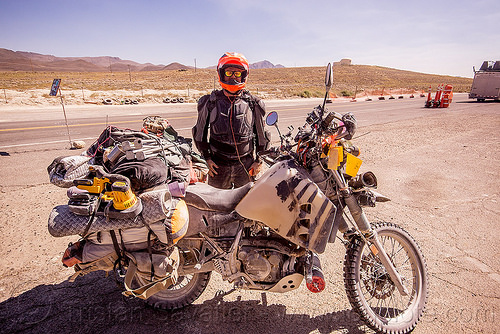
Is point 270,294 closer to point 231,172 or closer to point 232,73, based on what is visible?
point 231,172

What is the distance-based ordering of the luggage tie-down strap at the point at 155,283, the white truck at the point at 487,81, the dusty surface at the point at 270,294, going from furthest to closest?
the white truck at the point at 487,81 < the dusty surface at the point at 270,294 < the luggage tie-down strap at the point at 155,283

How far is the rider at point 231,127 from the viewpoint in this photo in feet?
10.7

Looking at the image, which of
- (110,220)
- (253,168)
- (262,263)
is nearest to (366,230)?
(262,263)

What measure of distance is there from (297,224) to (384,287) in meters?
1.16

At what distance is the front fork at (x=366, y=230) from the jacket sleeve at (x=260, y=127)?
1.38 metres

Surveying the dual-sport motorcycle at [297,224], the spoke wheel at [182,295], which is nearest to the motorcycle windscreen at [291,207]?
the dual-sport motorcycle at [297,224]

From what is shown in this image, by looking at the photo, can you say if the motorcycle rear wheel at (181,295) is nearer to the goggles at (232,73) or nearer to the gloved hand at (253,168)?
the gloved hand at (253,168)

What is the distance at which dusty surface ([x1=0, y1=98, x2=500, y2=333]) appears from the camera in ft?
8.16

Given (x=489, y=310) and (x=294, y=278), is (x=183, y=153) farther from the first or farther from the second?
(x=489, y=310)

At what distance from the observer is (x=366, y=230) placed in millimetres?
2354

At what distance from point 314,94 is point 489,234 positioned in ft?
107

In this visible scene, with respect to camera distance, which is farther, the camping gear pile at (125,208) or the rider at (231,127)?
the rider at (231,127)

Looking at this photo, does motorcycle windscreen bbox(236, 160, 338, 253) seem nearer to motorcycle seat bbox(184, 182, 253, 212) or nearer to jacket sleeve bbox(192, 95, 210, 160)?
motorcycle seat bbox(184, 182, 253, 212)

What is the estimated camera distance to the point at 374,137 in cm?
1021
